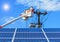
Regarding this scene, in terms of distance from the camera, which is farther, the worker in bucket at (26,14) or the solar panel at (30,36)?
the solar panel at (30,36)

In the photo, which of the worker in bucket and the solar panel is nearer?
the worker in bucket

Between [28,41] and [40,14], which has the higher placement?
[40,14]

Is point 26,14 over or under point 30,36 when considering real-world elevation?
over

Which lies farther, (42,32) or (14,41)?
(42,32)

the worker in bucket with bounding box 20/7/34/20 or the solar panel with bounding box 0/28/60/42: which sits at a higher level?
the worker in bucket with bounding box 20/7/34/20

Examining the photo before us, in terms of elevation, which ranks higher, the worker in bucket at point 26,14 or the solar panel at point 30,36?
the worker in bucket at point 26,14

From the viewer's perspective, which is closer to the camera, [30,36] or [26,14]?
[26,14]

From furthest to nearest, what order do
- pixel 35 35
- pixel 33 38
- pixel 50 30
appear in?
pixel 50 30 < pixel 35 35 < pixel 33 38

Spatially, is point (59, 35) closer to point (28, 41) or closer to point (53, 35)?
point (53, 35)

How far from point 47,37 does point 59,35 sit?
1703 mm

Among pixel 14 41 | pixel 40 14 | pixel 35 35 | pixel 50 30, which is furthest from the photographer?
pixel 40 14

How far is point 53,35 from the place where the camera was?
20953 mm

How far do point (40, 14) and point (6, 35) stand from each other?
14.7 m

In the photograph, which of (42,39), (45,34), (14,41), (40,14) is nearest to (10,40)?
(14,41)
